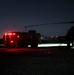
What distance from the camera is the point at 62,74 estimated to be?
10.6 meters

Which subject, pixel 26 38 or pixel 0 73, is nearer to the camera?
pixel 0 73

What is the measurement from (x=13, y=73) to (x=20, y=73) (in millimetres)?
267

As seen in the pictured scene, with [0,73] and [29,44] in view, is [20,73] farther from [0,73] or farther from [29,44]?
[29,44]

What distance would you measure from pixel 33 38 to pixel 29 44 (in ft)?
3.27

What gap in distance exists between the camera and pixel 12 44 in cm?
3459

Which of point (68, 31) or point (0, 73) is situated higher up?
point (68, 31)

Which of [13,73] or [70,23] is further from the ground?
[70,23]

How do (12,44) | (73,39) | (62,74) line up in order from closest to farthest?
(62,74), (73,39), (12,44)

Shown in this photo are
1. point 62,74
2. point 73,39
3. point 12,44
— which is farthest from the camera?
point 12,44

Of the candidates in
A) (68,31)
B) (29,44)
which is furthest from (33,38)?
(68,31)

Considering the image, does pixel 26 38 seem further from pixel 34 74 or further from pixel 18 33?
pixel 34 74

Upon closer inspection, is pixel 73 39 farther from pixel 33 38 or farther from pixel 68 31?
pixel 33 38

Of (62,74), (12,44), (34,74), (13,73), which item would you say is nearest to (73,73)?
(62,74)

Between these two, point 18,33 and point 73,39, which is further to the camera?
point 18,33
